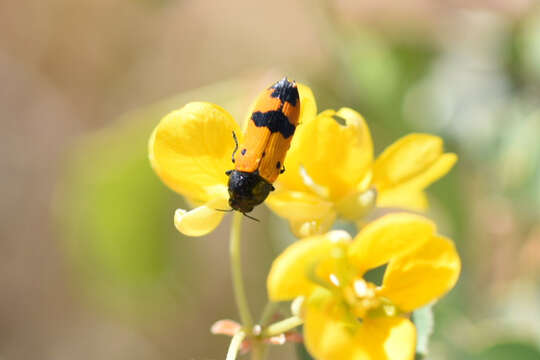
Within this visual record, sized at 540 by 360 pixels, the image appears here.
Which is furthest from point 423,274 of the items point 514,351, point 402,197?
point 514,351

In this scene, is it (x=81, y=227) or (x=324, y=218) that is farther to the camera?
(x=81, y=227)

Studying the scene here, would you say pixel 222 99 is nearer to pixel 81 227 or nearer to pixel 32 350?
pixel 81 227

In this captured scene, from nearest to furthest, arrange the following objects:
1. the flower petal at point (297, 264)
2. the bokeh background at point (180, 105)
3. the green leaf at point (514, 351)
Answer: the flower petal at point (297, 264)
the green leaf at point (514, 351)
the bokeh background at point (180, 105)

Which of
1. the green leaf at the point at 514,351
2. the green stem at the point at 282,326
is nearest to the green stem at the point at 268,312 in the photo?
the green stem at the point at 282,326

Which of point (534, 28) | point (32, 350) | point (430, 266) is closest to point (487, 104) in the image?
point (534, 28)

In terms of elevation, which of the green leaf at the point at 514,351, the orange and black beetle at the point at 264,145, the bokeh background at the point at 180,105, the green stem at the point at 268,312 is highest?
the bokeh background at the point at 180,105

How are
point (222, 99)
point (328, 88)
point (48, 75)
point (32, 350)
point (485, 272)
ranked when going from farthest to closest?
point (48, 75)
point (32, 350)
point (485, 272)
point (328, 88)
point (222, 99)

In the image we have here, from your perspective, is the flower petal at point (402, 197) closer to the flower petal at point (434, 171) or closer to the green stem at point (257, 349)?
the flower petal at point (434, 171)
